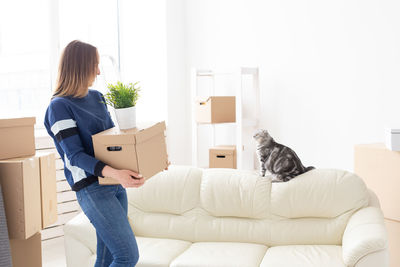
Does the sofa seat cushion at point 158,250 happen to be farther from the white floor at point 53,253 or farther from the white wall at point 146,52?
the white wall at point 146,52

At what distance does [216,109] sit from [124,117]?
208cm

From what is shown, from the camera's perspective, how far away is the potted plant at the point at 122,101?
6.32ft

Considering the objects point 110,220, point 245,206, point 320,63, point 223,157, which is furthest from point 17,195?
point 320,63

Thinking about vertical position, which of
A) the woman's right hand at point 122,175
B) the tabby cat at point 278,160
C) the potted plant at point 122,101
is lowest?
the tabby cat at point 278,160

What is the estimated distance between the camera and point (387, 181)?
282cm

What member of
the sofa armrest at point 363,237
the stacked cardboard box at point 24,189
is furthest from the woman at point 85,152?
the sofa armrest at point 363,237

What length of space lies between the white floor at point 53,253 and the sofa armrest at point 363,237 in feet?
6.92

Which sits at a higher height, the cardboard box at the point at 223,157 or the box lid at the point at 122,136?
the box lid at the point at 122,136

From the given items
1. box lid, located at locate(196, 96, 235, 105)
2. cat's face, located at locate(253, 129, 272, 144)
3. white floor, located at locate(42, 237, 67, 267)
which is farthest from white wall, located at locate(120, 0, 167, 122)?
cat's face, located at locate(253, 129, 272, 144)

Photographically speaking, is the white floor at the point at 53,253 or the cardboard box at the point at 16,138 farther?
the white floor at the point at 53,253

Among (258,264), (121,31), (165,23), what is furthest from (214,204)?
(121,31)

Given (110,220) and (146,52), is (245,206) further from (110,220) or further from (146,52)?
(146,52)

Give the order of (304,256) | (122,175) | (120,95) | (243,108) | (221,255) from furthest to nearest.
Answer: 1. (243,108)
2. (221,255)
3. (304,256)
4. (120,95)
5. (122,175)

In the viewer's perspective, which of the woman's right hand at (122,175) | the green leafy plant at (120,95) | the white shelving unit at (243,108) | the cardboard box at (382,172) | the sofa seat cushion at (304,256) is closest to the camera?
the woman's right hand at (122,175)
